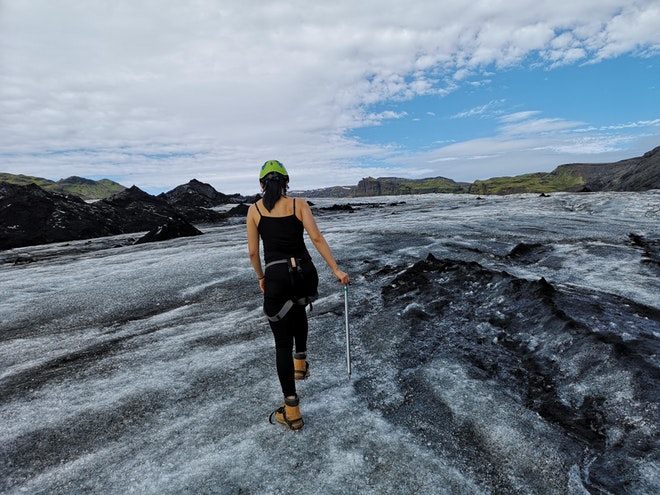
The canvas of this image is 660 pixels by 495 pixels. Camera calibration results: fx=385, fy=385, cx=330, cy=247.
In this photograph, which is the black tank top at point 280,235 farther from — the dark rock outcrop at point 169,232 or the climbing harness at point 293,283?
the dark rock outcrop at point 169,232

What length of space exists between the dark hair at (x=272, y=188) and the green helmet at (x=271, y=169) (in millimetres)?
38

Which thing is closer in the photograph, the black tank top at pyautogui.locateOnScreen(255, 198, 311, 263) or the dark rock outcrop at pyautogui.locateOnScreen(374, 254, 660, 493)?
the dark rock outcrop at pyautogui.locateOnScreen(374, 254, 660, 493)

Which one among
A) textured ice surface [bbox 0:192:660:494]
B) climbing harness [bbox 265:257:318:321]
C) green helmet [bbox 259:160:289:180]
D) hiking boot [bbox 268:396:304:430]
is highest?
green helmet [bbox 259:160:289:180]

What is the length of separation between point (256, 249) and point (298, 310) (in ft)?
3.28

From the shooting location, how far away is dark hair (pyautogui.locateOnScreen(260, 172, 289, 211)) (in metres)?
4.61

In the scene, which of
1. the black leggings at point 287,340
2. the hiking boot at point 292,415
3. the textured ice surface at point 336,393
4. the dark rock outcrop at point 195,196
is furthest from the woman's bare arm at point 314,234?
the dark rock outcrop at point 195,196

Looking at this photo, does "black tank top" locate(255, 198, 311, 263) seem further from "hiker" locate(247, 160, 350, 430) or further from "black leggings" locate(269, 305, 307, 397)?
"black leggings" locate(269, 305, 307, 397)

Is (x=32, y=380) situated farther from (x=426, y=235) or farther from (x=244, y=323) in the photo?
(x=426, y=235)

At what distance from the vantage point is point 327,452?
420 cm

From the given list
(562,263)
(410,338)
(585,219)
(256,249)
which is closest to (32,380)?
(256,249)

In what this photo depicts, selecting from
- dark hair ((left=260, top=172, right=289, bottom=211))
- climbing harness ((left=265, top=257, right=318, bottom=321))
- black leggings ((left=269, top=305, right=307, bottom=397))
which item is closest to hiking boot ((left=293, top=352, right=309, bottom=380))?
black leggings ((left=269, top=305, right=307, bottom=397))

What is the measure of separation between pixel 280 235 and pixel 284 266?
0.38m

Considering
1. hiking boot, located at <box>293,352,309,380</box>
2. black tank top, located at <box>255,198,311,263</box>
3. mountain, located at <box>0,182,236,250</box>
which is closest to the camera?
black tank top, located at <box>255,198,311,263</box>

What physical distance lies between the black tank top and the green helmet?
1.26ft
